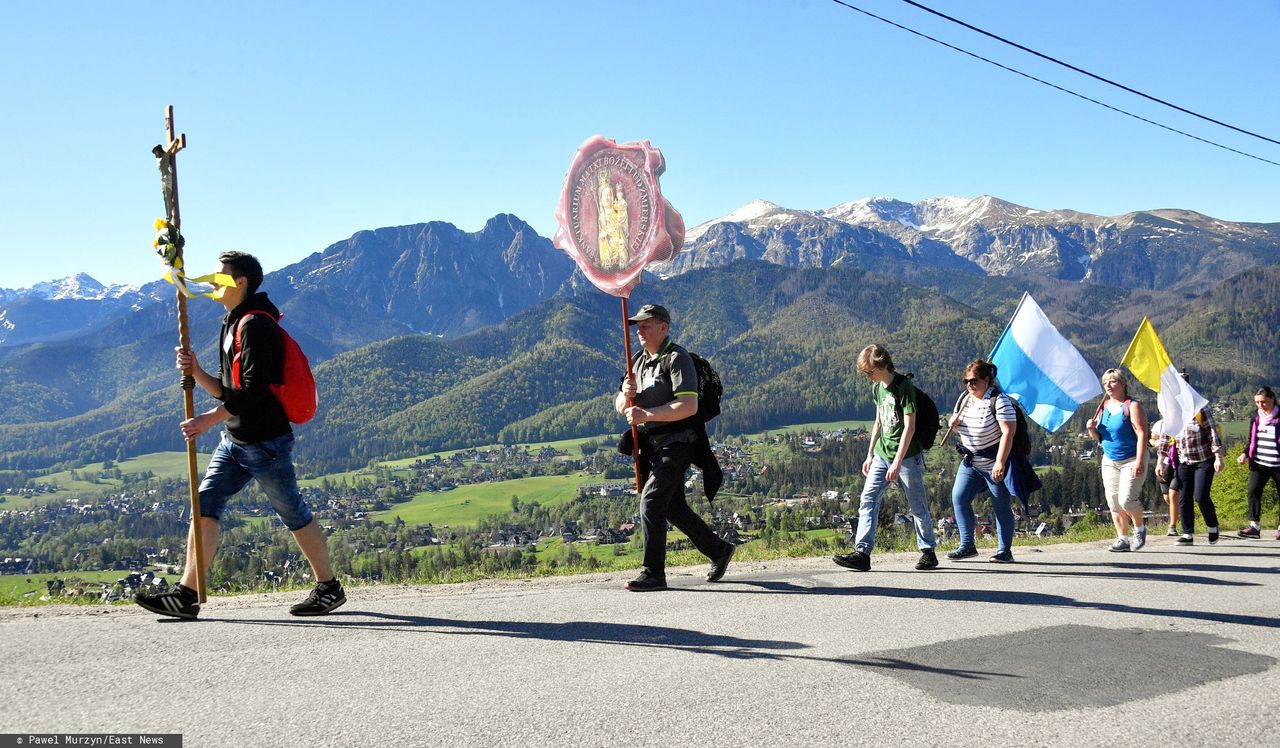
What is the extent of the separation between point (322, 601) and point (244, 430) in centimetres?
139

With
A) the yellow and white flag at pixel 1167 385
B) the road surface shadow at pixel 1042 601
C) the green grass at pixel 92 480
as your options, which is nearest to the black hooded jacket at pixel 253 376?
the road surface shadow at pixel 1042 601

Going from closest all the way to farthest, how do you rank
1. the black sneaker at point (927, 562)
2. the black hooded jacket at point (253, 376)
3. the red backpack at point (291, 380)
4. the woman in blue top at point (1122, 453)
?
the black hooded jacket at point (253, 376), the red backpack at point (291, 380), the black sneaker at point (927, 562), the woman in blue top at point (1122, 453)

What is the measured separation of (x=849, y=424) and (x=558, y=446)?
56.0m

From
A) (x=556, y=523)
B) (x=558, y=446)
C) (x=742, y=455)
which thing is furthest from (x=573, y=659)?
(x=558, y=446)

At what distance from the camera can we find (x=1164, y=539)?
1304cm

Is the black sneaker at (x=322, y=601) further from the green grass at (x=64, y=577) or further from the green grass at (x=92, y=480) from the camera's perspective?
the green grass at (x=92, y=480)

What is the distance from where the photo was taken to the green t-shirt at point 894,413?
367 inches

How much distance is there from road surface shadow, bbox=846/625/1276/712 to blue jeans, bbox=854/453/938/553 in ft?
9.37

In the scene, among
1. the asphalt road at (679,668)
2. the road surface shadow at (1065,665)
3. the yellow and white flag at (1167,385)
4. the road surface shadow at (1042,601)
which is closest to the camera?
the asphalt road at (679,668)

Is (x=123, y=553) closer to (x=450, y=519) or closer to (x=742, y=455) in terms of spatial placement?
(x=450, y=519)

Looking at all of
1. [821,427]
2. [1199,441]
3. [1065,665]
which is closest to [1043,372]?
[1199,441]

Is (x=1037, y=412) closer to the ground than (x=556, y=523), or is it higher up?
higher up

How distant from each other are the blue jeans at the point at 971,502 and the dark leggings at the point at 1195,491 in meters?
3.96

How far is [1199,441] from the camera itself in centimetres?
1277
